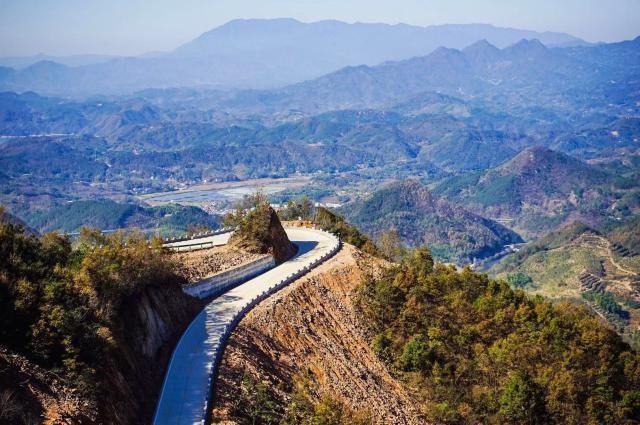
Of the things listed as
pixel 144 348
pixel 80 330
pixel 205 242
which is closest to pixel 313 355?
pixel 144 348

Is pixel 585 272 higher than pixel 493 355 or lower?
lower

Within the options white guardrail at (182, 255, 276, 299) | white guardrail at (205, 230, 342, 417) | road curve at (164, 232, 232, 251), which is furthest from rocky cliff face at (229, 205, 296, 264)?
white guardrail at (205, 230, 342, 417)

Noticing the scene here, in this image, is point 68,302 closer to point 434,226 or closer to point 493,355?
point 493,355

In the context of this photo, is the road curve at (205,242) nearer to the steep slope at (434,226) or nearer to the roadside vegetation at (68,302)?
the roadside vegetation at (68,302)

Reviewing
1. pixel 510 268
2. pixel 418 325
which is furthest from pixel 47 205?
pixel 418 325

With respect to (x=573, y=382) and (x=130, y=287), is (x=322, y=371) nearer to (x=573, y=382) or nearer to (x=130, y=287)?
(x=130, y=287)

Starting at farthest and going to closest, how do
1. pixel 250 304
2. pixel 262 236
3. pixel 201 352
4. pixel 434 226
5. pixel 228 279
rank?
pixel 434 226
pixel 262 236
pixel 228 279
pixel 250 304
pixel 201 352

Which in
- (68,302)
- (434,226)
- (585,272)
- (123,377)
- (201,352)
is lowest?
(434,226)
